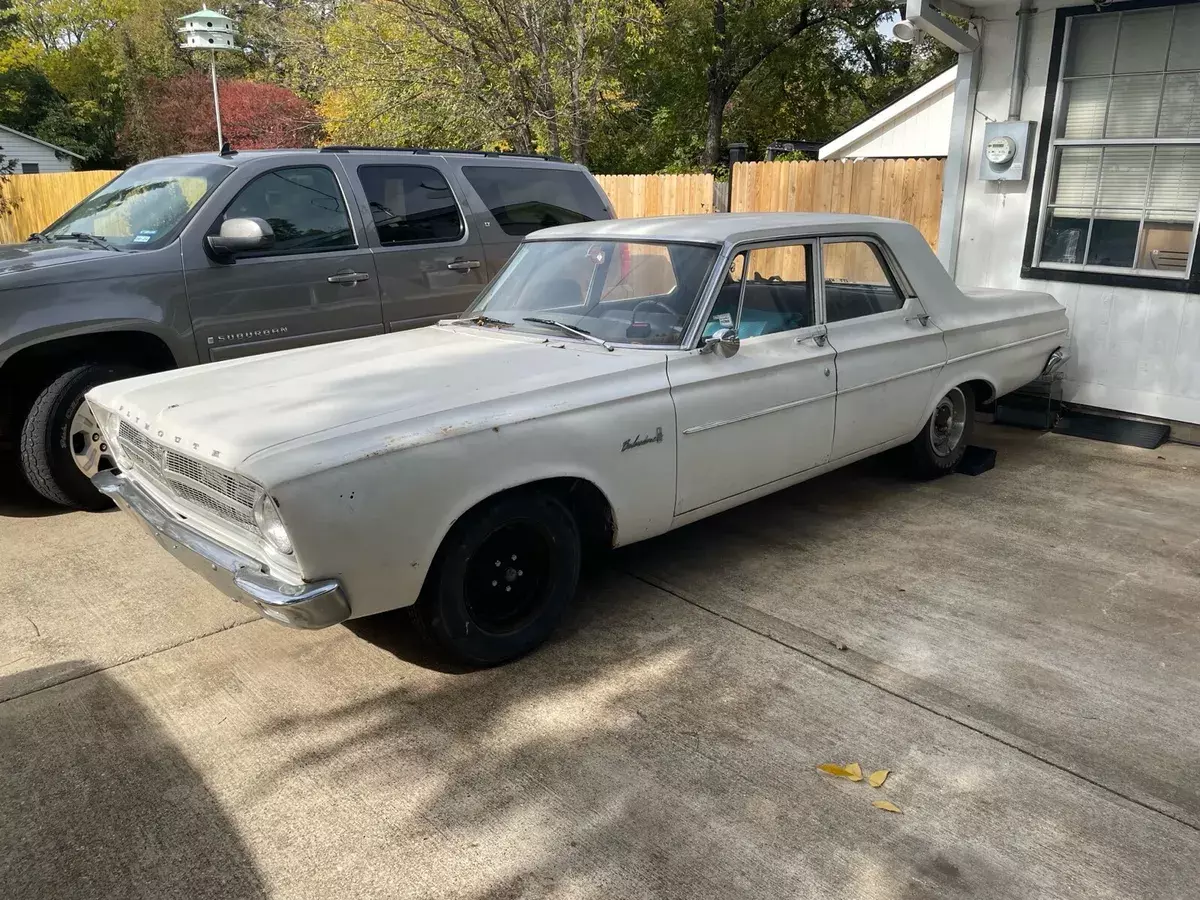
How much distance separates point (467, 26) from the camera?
668 inches

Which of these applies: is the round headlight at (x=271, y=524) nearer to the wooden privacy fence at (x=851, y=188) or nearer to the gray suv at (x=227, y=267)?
the gray suv at (x=227, y=267)

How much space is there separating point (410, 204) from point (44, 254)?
2312mm

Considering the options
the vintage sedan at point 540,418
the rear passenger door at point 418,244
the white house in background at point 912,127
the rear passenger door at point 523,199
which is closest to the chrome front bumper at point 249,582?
the vintage sedan at point 540,418

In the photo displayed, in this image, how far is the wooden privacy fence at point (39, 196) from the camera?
56.9ft

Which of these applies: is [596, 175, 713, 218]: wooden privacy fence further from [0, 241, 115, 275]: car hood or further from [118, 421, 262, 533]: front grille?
[118, 421, 262, 533]: front grille

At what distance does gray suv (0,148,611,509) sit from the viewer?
516 centimetres

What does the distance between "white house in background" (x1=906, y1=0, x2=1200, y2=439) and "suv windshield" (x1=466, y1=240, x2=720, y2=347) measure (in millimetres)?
4075

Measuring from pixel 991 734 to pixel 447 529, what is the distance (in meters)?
2.07

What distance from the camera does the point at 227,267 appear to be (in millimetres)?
5578

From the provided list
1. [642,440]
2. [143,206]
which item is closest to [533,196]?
[143,206]

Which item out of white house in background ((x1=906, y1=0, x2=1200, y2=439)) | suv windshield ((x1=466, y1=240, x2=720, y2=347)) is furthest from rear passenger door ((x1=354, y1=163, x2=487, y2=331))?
white house in background ((x1=906, y1=0, x2=1200, y2=439))

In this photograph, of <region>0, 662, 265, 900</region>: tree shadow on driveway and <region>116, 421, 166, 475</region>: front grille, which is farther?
<region>116, 421, 166, 475</region>: front grille

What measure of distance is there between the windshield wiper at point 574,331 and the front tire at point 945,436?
98.5 inches

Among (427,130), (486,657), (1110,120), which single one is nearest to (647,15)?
(427,130)
